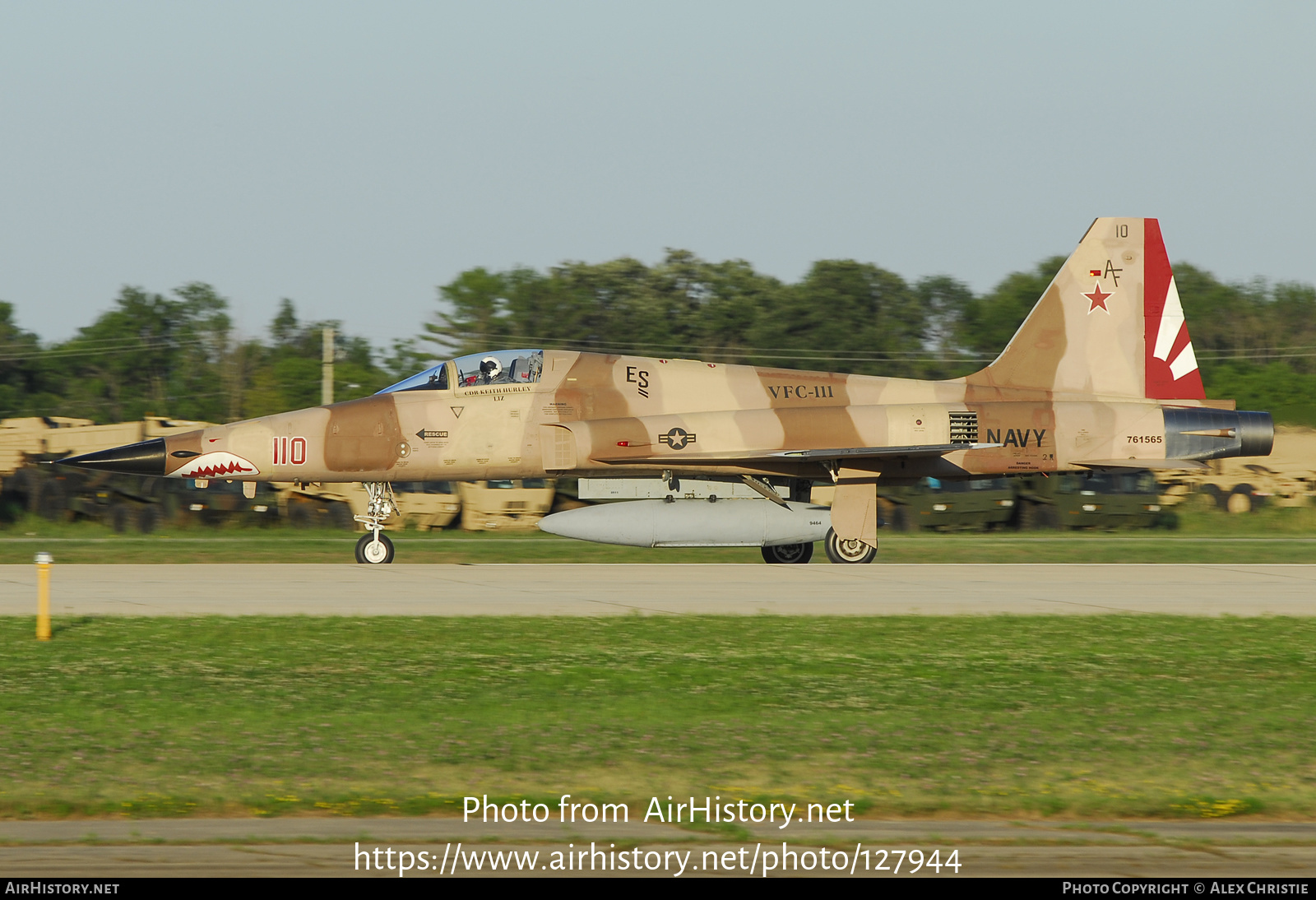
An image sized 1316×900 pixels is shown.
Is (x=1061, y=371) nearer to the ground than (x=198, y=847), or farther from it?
farther from it

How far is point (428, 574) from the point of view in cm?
1712

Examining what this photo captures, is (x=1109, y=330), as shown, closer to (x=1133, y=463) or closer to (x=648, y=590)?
(x=1133, y=463)

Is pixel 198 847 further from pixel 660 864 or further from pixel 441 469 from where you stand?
pixel 441 469

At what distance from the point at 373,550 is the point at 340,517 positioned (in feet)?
39.4

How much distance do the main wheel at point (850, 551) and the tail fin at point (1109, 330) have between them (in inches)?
136

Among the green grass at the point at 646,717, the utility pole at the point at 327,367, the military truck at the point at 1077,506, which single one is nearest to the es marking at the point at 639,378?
the green grass at the point at 646,717

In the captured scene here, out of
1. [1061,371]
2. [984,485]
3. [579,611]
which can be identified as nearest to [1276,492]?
[984,485]

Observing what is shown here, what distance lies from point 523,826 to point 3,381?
185 ft

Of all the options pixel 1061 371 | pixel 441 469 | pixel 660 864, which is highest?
pixel 1061 371

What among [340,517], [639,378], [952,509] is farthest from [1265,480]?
[340,517]

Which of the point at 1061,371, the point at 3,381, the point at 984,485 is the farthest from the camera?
the point at 3,381

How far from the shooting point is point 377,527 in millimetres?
18953

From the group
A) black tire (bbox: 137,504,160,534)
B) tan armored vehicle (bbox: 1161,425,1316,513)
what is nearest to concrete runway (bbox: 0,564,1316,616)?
black tire (bbox: 137,504,160,534)

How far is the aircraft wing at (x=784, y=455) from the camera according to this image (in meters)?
18.7
